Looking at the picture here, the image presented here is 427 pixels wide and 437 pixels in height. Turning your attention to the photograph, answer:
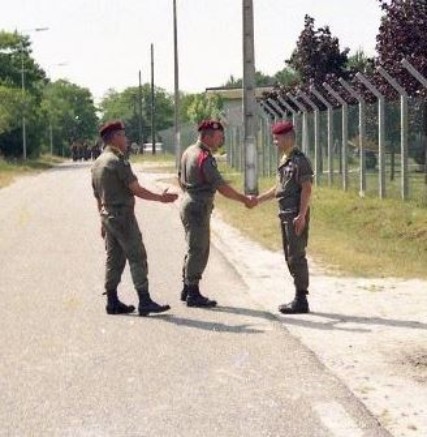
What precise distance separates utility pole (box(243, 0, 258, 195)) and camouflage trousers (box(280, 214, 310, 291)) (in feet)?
44.0

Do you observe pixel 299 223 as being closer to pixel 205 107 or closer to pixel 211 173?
pixel 211 173

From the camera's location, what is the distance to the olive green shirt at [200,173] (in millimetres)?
8367

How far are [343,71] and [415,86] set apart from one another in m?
15.2

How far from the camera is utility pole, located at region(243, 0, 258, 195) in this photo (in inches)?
851

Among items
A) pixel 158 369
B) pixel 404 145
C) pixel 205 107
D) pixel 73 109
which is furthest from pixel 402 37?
pixel 73 109

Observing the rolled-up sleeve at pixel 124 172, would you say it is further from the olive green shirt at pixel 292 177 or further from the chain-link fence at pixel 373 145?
the chain-link fence at pixel 373 145

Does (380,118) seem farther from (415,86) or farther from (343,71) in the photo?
(343,71)

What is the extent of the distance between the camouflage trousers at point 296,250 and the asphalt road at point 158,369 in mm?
422

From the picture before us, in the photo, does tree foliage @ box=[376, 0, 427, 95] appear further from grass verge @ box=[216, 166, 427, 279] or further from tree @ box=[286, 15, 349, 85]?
tree @ box=[286, 15, 349, 85]

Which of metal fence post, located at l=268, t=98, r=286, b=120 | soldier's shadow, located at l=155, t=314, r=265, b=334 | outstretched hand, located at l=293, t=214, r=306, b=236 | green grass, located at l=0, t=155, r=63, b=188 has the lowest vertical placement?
soldier's shadow, located at l=155, t=314, r=265, b=334

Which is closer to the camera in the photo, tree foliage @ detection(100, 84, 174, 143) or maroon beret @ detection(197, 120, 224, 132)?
maroon beret @ detection(197, 120, 224, 132)

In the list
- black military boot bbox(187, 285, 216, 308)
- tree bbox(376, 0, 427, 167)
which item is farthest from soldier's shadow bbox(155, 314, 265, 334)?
tree bbox(376, 0, 427, 167)

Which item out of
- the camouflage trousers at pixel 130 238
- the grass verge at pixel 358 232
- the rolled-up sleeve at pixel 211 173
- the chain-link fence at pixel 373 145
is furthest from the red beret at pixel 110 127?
Answer: the chain-link fence at pixel 373 145

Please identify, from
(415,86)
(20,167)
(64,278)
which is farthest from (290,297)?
(20,167)
